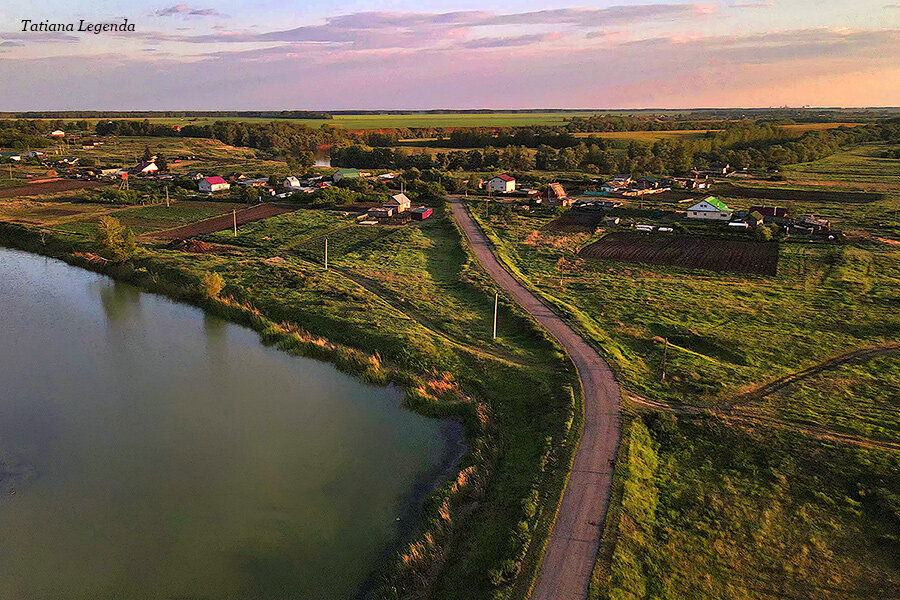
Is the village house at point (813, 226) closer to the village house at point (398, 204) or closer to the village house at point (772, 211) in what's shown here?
the village house at point (772, 211)

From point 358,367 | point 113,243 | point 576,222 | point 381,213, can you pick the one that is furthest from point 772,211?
point 113,243

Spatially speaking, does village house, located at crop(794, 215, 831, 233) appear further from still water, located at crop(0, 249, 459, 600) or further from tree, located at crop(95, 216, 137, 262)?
tree, located at crop(95, 216, 137, 262)

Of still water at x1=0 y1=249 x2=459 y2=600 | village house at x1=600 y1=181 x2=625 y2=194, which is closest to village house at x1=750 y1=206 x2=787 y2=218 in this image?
village house at x1=600 y1=181 x2=625 y2=194

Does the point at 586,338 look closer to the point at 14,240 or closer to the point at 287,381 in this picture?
the point at 287,381

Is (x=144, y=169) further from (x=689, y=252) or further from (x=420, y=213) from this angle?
(x=689, y=252)

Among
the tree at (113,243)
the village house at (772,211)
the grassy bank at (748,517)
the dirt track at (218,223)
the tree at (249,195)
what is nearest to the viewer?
the grassy bank at (748,517)

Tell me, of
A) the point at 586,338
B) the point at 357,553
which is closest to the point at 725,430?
the point at 586,338

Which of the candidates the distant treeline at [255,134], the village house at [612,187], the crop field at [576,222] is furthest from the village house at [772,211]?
the distant treeline at [255,134]
